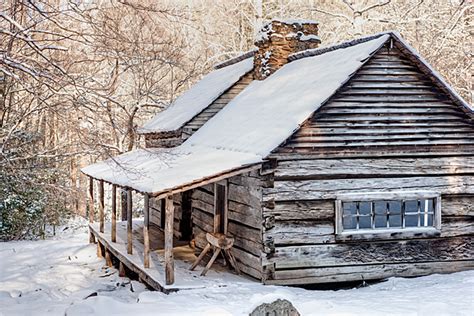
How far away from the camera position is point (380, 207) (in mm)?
12508

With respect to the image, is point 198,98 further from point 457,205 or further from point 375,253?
point 457,205

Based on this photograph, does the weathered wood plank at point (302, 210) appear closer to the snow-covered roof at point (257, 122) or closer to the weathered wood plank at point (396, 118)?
the snow-covered roof at point (257, 122)

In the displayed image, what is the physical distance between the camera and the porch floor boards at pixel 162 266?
11461mm

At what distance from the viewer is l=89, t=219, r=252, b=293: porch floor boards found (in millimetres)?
11461

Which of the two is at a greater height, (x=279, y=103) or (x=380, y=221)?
(x=279, y=103)

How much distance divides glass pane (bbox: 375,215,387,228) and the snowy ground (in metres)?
1.14

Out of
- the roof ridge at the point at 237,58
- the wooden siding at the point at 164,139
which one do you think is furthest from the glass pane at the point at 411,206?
the roof ridge at the point at 237,58

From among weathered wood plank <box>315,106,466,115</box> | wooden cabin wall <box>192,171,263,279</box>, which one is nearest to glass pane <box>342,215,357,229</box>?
wooden cabin wall <box>192,171,263,279</box>

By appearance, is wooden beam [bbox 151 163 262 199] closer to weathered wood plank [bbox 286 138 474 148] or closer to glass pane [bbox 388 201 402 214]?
weathered wood plank [bbox 286 138 474 148]

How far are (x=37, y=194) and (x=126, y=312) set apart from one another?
51.7 feet

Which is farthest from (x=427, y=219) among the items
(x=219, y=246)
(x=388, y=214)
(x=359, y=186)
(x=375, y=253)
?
(x=219, y=246)

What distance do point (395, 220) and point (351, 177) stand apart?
4.61 ft

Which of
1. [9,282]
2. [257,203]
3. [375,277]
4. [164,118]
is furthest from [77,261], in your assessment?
[375,277]

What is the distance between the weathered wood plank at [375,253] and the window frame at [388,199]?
0.25 metres
